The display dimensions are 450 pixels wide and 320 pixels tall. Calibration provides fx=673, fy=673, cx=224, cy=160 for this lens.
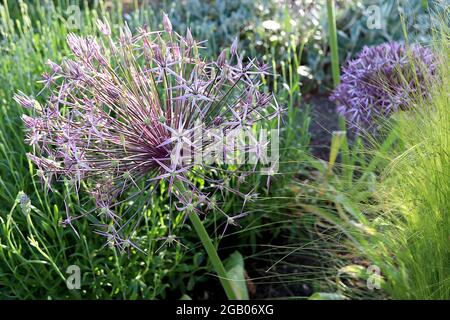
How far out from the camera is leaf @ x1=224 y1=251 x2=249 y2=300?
2775 millimetres

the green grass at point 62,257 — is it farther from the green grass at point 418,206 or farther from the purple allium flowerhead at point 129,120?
the green grass at point 418,206

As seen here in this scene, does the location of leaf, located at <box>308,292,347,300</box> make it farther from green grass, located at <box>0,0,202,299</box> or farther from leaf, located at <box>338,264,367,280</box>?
green grass, located at <box>0,0,202,299</box>

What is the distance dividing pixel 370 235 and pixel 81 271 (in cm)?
124

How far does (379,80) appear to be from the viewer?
2834 millimetres

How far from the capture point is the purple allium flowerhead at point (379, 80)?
268 cm

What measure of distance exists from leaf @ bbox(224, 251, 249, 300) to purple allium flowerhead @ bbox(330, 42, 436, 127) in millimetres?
811

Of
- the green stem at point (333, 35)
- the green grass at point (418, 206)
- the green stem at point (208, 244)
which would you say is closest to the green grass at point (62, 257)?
the green stem at point (208, 244)

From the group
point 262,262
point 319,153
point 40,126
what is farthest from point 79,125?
point 319,153

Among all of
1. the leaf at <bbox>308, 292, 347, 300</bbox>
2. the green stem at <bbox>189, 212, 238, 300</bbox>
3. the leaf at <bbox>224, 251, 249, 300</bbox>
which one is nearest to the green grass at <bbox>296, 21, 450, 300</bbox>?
the leaf at <bbox>308, 292, 347, 300</bbox>

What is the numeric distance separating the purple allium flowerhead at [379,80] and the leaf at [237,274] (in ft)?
2.66
